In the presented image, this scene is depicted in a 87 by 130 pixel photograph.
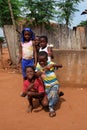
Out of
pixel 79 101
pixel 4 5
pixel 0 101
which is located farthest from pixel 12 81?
pixel 4 5

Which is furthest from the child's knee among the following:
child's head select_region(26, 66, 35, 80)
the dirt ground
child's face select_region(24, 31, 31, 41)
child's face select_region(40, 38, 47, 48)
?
child's face select_region(24, 31, 31, 41)

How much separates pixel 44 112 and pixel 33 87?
20.1 inches

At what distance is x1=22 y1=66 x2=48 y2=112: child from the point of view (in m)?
Answer: 6.19

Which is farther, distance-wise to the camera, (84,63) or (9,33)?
(9,33)

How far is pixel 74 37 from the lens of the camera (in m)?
10.6

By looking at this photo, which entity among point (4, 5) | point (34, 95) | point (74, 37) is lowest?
point (34, 95)

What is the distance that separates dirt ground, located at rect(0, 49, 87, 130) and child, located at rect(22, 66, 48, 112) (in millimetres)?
266

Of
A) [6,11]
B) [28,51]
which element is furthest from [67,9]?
[28,51]

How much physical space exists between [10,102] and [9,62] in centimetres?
499

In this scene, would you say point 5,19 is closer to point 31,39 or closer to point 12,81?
point 12,81

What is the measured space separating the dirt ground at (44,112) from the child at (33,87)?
0.87 feet

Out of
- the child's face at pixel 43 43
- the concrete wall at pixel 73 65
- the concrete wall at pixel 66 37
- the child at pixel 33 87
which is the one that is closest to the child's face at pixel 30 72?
the child at pixel 33 87

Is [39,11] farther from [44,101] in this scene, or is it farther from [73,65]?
[44,101]

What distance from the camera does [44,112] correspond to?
Answer: 20.6 feet
